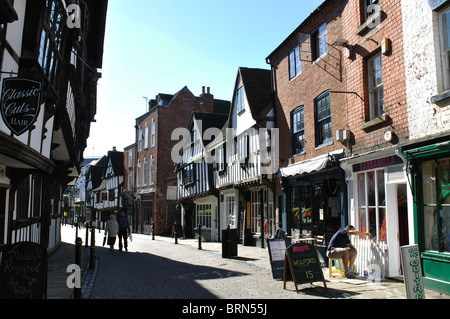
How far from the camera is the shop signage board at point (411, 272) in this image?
5.48 m

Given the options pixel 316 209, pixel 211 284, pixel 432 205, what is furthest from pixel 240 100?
pixel 432 205

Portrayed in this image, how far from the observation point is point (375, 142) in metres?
9.63

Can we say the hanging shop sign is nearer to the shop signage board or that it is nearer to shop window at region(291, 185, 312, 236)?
shop window at region(291, 185, 312, 236)

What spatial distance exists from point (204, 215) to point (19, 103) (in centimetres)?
2085

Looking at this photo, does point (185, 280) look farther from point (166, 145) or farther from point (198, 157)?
point (166, 145)

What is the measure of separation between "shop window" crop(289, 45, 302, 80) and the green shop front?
22.3 feet

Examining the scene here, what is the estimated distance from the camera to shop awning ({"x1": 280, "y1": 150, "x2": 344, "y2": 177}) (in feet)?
36.8

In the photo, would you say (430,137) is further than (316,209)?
No

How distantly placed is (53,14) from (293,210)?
996cm

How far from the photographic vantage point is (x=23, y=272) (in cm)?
577

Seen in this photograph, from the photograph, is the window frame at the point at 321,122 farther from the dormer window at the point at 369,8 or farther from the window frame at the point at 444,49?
the window frame at the point at 444,49

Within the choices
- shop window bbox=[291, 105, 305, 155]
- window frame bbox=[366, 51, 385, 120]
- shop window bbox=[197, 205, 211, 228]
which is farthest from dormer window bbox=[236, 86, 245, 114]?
shop window bbox=[197, 205, 211, 228]
